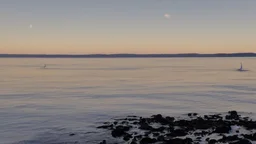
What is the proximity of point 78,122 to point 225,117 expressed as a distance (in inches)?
422

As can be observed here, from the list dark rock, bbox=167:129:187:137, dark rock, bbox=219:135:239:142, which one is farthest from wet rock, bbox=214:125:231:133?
dark rock, bbox=167:129:187:137

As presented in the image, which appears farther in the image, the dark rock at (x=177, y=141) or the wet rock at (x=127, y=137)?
the wet rock at (x=127, y=137)

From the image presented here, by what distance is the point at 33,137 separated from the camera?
63.1 feet

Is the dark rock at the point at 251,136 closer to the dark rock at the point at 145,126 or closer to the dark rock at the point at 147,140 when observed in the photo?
the dark rock at the point at 147,140

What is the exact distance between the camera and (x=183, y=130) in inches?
772

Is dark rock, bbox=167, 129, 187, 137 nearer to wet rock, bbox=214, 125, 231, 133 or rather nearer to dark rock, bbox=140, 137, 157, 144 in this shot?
dark rock, bbox=140, 137, 157, 144

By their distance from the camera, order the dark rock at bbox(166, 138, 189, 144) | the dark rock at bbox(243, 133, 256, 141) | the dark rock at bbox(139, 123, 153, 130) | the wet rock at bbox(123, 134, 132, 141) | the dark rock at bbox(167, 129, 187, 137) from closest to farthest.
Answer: the dark rock at bbox(166, 138, 189, 144) < the dark rock at bbox(243, 133, 256, 141) < the wet rock at bbox(123, 134, 132, 141) < the dark rock at bbox(167, 129, 187, 137) < the dark rock at bbox(139, 123, 153, 130)

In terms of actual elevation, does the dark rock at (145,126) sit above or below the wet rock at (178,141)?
below

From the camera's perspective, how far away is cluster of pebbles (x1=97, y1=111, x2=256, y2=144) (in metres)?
17.3

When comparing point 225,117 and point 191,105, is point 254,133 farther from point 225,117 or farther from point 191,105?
point 191,105

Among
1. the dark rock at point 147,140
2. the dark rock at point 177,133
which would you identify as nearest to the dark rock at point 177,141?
the dark rock at point 147,140

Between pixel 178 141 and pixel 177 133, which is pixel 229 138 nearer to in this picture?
pixel 178 141

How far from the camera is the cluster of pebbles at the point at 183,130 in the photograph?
17266 millimetres

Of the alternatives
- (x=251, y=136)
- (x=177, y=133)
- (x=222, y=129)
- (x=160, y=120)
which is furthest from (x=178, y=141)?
(x=160, y=120)
